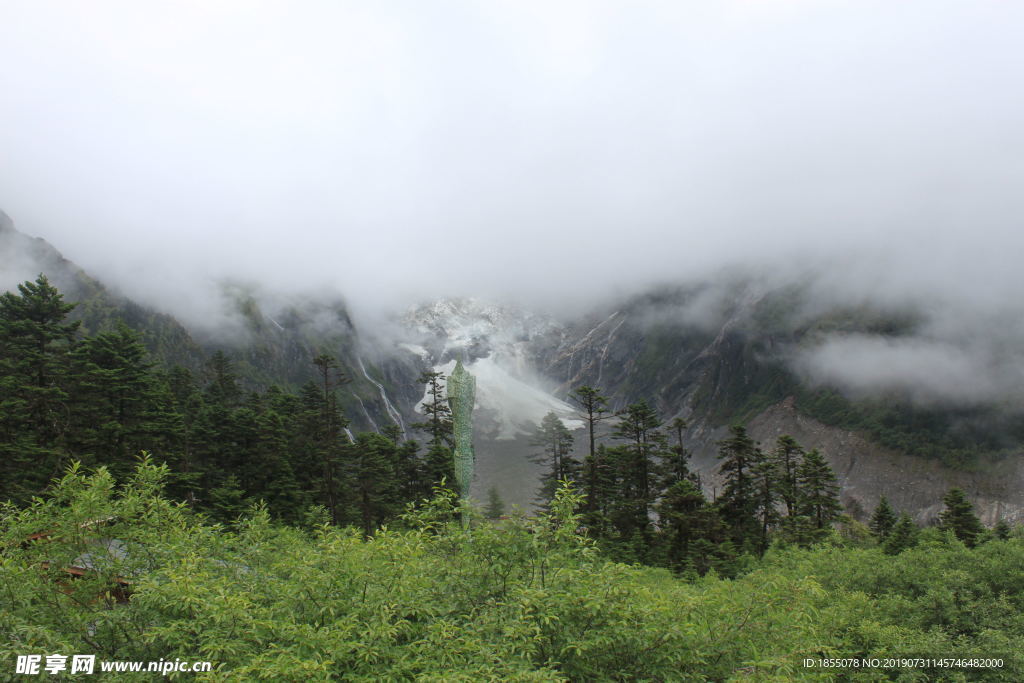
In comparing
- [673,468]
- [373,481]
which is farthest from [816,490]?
[373,481]

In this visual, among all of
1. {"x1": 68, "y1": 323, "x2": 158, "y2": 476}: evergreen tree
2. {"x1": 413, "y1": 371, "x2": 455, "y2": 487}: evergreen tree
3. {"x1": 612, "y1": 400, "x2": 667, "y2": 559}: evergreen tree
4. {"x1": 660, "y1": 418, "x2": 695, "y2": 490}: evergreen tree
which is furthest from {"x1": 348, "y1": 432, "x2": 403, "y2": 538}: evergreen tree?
{"x1": 660, "y1": 418, "x2": 695, "y2": 490}: evergreen tree

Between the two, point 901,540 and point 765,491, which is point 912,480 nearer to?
point 765,491

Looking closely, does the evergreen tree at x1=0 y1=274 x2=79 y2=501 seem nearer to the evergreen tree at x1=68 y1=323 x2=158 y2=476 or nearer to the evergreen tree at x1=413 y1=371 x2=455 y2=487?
the evergreen tree at x1=68 y1=323 x2=158 y2=476

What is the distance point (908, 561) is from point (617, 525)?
72.2ft

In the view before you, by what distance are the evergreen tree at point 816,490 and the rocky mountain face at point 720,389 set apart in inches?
1074

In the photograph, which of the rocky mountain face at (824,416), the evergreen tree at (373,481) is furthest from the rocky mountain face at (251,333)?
the rocky mountain face at (824,416)

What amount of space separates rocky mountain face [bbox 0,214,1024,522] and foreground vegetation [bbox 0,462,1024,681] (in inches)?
1350

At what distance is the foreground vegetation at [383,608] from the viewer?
714 cm

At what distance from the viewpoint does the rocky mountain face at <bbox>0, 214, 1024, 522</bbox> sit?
89.7 m

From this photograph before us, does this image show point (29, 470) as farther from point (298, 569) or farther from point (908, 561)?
point (908, 561)

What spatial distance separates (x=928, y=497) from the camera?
87.5 metres

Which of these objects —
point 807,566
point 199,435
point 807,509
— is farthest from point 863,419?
point 199,435

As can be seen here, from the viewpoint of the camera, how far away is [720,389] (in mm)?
162000

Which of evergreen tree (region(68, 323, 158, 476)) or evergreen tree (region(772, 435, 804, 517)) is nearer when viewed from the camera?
evergreen tree (region(68, 323, 158, 476))
